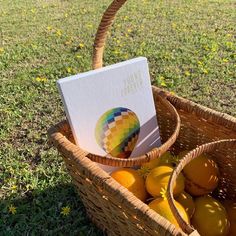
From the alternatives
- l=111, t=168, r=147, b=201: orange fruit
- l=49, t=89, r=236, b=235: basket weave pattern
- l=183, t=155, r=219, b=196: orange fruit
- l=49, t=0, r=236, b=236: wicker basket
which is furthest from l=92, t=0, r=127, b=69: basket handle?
l=183, t=155, r=219, b=196: orange fruit

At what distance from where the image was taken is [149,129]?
71.3 inches

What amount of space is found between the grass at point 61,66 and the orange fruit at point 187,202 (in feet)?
1.63

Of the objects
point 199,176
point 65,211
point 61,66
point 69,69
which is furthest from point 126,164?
point 61,66

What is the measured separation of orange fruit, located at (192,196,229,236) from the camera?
1.49 m

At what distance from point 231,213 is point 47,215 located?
0.87 meters

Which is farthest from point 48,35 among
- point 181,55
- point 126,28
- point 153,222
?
point 153,222

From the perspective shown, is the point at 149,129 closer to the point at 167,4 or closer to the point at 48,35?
the point at 48,35

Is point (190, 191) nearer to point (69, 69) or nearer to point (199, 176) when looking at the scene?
point (199, 176)

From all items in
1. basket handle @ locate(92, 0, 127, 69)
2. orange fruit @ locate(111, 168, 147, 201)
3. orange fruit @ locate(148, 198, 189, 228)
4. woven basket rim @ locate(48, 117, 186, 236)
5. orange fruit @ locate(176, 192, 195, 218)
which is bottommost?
orange fruit @ locate(176, 192, 195, 218)

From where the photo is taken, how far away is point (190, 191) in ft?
5.57

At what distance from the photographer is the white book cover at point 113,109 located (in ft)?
5.13

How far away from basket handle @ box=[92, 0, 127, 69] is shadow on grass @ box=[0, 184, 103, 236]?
2.36ft

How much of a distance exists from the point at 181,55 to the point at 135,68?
2102mm

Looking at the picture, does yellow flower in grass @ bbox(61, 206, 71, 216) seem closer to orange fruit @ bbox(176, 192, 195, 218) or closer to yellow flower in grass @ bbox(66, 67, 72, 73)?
orange fruit @ bbox(176, 192, 195, 218)
